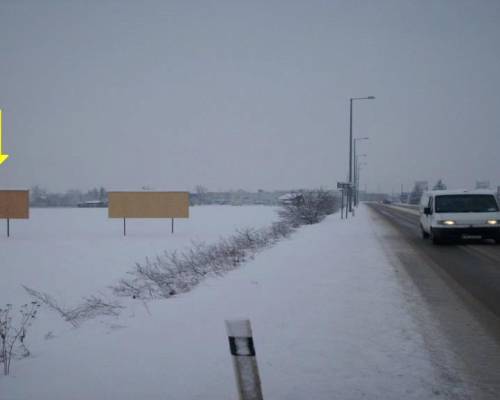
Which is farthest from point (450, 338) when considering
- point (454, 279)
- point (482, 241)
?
point (482, 241)

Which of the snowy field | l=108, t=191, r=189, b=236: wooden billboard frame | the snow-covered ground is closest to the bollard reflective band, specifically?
the snow-covered ground

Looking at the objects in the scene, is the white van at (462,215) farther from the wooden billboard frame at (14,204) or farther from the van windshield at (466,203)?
the wooden billboard frame at (14,204)

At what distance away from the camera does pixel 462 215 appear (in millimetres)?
13812

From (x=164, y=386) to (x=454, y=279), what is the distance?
22.3 feet

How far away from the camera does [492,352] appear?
437 cm

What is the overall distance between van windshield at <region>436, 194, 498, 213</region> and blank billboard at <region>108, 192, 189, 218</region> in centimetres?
1641

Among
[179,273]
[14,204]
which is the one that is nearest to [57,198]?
[14,204]

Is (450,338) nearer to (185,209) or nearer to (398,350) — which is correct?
(398,350)

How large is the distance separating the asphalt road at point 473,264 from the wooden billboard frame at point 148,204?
1544 centimetres

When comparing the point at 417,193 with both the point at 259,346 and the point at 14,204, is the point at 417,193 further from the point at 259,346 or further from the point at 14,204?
the point at 259,346

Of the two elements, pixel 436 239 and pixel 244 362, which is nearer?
pixel 244 362

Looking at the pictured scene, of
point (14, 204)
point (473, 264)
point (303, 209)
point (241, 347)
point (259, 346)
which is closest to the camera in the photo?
point (241, 347)

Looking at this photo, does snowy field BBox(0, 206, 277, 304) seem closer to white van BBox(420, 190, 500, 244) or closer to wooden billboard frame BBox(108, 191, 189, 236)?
wooden billboard frame BBox(108, 191, 189, 236)

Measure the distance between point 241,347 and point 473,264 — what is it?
9.42m
